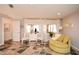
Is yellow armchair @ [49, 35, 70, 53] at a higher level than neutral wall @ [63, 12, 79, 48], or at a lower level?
lower

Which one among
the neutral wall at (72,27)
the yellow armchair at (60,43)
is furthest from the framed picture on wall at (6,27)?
the neutral wall at (72,27)

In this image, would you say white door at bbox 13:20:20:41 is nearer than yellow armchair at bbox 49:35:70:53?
No

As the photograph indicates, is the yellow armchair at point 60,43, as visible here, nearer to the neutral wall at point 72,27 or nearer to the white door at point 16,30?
the neutral wall at point 72,27

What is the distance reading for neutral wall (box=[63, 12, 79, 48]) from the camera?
9.84ft

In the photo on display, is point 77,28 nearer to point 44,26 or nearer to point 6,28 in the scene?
point 44,26

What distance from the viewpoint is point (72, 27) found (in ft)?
9.83

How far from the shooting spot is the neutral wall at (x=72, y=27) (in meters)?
3.00

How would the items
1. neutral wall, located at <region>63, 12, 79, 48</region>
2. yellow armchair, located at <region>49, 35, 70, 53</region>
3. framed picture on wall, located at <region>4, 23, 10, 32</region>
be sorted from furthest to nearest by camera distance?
framed picture on wall, located at <region>4, 23, 10, 32</region> → yellow armchair, located at <region>49, 35, 70, 53</region> → neutral wall, located at <region>63, 12, 79, 48</region>

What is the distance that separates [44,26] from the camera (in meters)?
3.34

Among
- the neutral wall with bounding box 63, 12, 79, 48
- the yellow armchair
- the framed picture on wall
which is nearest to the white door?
the framed picture on wall

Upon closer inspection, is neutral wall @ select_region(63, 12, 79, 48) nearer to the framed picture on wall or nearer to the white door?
the white door

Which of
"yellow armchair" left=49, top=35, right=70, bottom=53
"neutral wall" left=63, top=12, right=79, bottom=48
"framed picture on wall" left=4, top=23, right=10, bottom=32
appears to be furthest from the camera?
"framed picture on wall" left=4, top=23, right=10, bottom=32

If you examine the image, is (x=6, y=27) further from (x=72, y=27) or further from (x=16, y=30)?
(x=72, y=27)

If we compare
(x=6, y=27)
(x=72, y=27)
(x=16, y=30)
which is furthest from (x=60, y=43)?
(x=6, y=27)
